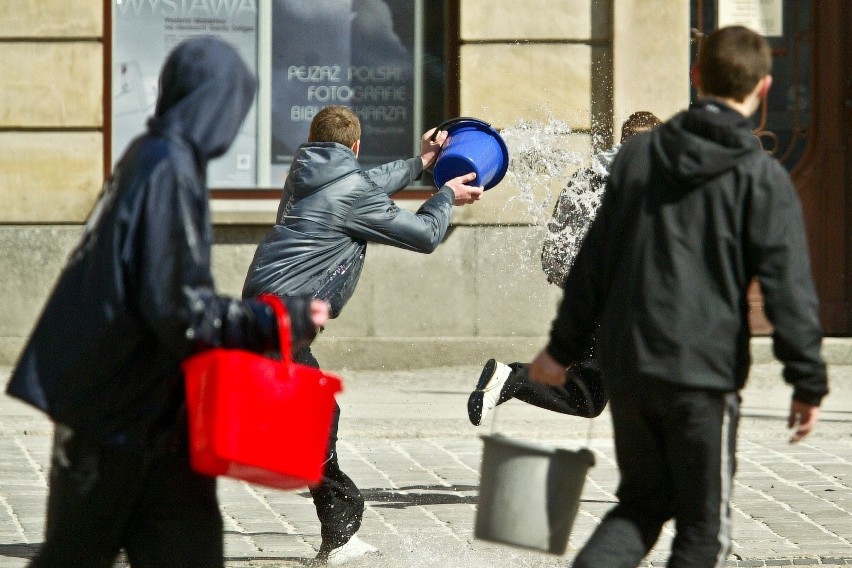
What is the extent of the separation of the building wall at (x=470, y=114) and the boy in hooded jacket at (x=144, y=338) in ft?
24.5

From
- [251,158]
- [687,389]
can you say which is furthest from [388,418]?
[687,389]

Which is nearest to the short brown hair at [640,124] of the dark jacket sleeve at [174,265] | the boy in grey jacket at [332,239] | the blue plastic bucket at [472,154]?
the blue plastic bucket at [472,154]

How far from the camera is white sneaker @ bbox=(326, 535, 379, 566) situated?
5180 mm

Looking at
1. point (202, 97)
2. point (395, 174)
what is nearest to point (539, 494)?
point (202, 97)

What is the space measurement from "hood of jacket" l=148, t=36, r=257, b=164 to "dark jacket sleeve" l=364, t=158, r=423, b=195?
2.50m

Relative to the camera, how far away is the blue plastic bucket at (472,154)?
5836mm

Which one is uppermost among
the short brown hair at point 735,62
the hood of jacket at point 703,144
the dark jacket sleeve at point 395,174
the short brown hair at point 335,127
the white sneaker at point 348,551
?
the short brown hair at point 735,62

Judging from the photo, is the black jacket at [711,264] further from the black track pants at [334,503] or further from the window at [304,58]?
the window at [304,58]

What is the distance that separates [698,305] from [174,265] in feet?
4.24

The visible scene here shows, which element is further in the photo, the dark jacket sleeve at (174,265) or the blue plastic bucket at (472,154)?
the blue plastic bucket at (472,154)

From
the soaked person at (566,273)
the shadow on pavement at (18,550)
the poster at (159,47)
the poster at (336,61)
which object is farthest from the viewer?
the poster at (336,61)

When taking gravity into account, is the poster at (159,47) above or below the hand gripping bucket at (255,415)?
above

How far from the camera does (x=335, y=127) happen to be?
5.38 meters

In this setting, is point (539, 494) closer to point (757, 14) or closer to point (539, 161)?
point (539, 161)
